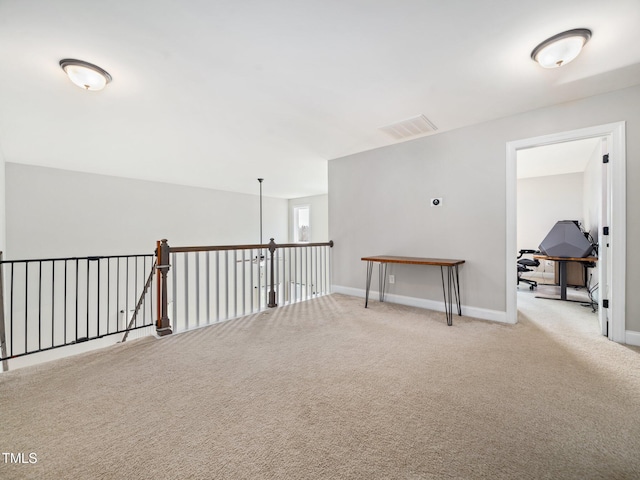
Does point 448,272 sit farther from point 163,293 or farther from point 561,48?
point 163,293

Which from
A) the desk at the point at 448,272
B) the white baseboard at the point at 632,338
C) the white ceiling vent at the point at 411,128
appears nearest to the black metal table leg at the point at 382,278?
the desk at the point at 448,272

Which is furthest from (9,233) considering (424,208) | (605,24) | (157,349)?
(605,24)

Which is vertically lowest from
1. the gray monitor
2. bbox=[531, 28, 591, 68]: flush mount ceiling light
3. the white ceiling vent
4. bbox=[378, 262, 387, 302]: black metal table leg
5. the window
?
bbox=[378, 262, 387, 302]: black metal table leg

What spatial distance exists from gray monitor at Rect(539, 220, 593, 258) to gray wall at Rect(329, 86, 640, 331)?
1.99m

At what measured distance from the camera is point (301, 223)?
9.45 m

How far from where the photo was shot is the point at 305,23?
1.74 metres

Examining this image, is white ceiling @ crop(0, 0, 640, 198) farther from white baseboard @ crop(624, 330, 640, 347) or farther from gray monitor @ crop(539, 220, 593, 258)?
gray monitor @ crop(539, 220, 593, 258)

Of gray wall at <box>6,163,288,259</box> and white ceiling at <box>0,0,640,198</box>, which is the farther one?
gray wall at <box>6,163,288,259</box>

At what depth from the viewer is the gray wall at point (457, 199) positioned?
257cm

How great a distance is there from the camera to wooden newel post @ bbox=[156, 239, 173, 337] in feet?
9.37

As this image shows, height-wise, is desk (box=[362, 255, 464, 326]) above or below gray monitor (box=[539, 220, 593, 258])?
below

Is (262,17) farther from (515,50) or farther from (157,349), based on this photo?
(157,349)

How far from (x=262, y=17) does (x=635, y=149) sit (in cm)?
342

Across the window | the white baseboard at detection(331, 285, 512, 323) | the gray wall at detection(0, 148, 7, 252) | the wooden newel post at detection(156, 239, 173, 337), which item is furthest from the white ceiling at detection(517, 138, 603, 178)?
the gray wall at detection(0, 148, 7, 252)
